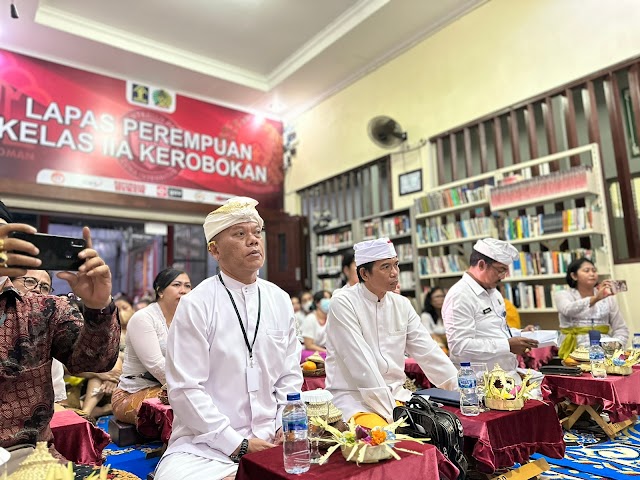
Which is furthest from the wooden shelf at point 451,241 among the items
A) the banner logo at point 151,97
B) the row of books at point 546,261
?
the banner logo at point 151,97

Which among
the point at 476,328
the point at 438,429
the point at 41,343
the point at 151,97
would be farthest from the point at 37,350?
the point at 151,97

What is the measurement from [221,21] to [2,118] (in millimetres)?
3522

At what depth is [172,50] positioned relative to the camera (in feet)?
25.9

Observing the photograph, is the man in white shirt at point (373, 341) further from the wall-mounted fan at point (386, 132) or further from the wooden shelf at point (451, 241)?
the wall-mounted fan at point (386, 132)

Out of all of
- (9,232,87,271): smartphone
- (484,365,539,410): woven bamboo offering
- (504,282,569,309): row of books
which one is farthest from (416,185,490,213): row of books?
(9,232,87,271): smartphone

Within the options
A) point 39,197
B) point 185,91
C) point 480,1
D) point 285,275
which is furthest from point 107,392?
point 480,1

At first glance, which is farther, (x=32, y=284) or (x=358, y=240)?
(x=358, y=240)

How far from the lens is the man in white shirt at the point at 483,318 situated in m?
3.28

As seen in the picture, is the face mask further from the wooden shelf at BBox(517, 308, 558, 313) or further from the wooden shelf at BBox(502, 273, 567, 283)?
the wooden shelf at BBox(517, 308, 558, 313)

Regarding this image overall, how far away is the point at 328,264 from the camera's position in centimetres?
851

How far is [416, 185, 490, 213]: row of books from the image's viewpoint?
19.7 ft

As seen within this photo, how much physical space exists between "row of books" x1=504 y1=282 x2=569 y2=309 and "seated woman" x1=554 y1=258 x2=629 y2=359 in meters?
0.55

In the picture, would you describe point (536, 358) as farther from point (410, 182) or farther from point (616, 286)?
point (410, 182)

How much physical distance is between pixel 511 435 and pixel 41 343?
6.90 feet
